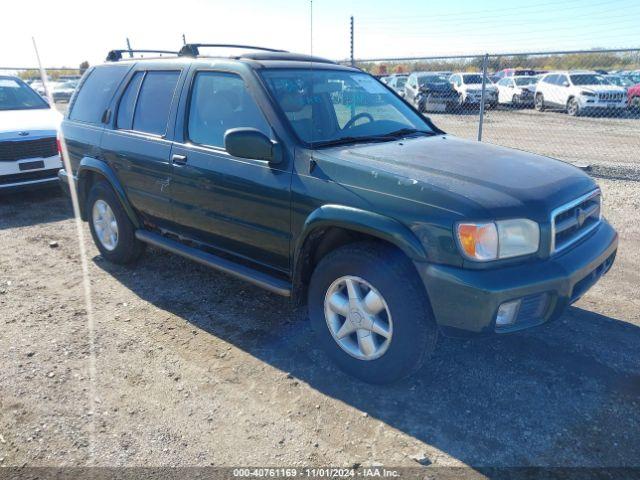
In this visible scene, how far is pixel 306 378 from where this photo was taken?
3.18 metres

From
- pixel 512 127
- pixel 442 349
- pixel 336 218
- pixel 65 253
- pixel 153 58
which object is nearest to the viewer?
pixel 336 218

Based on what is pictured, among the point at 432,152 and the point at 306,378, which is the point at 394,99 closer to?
the point at 432,152

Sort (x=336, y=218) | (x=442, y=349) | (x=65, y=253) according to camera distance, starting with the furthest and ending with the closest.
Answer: (x=65, y=253) < (x=442, y=349) < (x=336, y=218)

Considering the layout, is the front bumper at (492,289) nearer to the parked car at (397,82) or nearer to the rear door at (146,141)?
the rear door at (146,141)

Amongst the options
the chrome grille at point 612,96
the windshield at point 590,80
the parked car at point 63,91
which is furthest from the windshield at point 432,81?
the parked car at point 63,91

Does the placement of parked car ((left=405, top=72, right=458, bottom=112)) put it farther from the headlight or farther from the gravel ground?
the headlight

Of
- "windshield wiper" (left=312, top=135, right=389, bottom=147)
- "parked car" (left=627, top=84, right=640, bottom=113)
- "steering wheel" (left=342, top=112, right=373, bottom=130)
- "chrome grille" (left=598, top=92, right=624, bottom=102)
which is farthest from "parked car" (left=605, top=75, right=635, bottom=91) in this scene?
"windshield wiper" (left=312, top=135, right=389, bottom=147)

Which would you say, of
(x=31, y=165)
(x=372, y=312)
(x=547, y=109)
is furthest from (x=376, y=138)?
(x=547, y=109)

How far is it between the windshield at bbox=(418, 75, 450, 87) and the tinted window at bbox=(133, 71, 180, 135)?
52.5 ft

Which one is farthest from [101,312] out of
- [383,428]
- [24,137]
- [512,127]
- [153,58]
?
[512,127]

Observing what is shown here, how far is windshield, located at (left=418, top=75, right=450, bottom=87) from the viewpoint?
19.0 metres

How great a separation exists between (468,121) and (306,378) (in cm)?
1572

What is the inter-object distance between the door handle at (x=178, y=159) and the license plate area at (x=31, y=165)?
436cm

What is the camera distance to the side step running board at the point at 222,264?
3.40 metres
